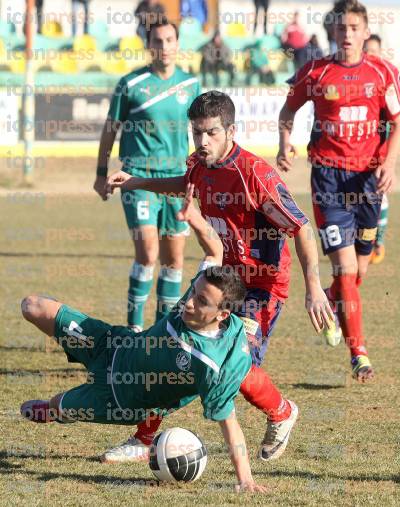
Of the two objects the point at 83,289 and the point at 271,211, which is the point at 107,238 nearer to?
the point at 83,289

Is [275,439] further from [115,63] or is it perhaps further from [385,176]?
[115,63]

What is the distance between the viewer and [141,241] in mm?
8016

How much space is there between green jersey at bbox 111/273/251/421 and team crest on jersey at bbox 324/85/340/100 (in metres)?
3.02

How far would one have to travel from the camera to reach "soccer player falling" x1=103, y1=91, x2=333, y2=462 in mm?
5219

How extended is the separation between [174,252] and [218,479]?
3.37m

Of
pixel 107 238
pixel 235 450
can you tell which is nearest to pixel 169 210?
pixel 235 450

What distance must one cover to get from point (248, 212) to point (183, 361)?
1.00 meters

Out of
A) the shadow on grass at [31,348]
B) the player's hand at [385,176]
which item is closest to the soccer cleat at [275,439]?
the player's hand at [385,176]

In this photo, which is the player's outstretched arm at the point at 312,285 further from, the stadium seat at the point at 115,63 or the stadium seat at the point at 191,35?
the stadium seat at the point at 191,35

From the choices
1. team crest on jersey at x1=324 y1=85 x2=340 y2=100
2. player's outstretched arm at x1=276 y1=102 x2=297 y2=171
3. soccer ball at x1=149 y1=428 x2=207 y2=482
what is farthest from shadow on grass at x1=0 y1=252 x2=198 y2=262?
soccer ball at x1=149 y1=428 x2=207 y2=482

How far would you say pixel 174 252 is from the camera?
27.2ft

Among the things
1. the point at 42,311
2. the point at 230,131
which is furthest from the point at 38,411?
the point at 230,131

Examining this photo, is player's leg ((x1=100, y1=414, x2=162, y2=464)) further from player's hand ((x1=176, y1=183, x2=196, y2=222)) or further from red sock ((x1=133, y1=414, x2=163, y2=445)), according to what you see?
player's hand ((x1=176, y1=183, x2=196, y2=222))

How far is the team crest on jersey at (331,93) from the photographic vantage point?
25.1ft
